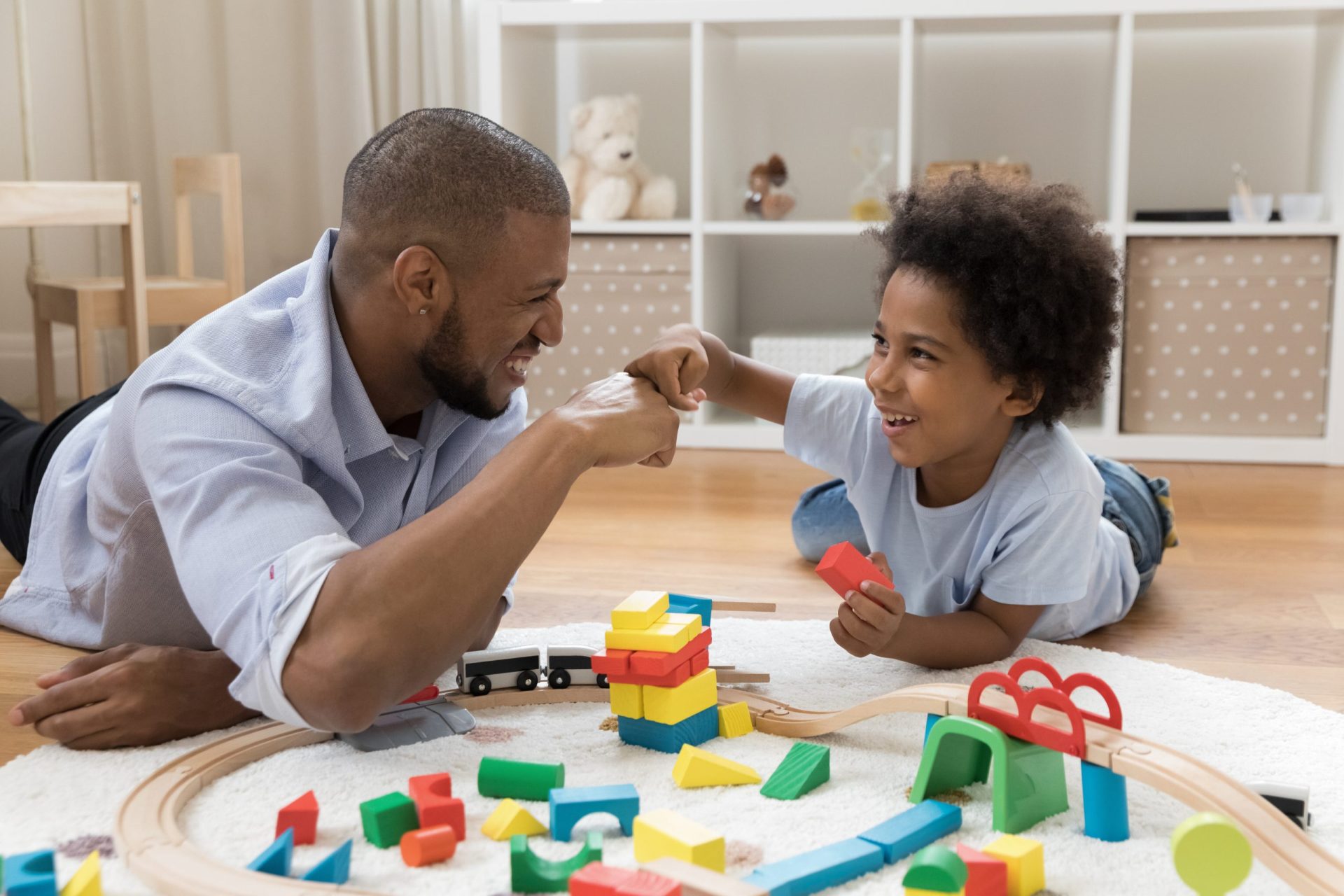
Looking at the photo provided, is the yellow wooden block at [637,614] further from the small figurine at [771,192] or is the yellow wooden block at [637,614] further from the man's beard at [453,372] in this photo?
the small figurine at [771,192]

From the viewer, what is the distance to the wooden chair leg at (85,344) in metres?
2.22

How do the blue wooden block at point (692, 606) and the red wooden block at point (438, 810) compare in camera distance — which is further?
the blue wooden block at point (692, 606)

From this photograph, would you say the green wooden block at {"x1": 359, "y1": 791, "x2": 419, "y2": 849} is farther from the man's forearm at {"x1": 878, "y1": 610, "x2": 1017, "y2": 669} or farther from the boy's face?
the boy's face

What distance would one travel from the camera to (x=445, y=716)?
3.72ft

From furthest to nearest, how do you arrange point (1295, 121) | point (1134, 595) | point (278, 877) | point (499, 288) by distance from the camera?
point (1295, 121)
point (1134, 595)
point (499, 288)
point (278, 877)

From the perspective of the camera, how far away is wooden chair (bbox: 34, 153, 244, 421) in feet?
7.38

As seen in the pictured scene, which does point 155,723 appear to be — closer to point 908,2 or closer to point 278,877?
point 278,877

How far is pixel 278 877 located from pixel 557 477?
34cm

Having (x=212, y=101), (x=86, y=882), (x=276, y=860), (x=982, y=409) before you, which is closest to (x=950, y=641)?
(x=982, y=409)

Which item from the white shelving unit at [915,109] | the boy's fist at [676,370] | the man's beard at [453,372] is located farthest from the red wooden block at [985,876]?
the white shelving unit at [915,109]

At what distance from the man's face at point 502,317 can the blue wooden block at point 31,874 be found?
19.1 inches

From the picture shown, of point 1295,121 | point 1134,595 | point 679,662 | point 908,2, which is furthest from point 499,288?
point 1295,121

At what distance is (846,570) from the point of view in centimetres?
115

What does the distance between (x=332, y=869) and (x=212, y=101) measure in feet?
8.29
